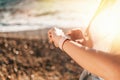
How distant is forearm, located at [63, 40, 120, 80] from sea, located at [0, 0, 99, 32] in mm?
4329

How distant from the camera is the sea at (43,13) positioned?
6.10 m

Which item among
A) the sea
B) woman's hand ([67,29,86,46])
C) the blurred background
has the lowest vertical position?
the sea

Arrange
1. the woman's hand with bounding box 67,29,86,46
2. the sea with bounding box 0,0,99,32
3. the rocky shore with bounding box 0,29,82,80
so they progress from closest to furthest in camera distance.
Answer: the woman's hand with bounding box 67,29,86,46
the rocky shore with bounding box 0,29,82,80
the sea with bounding box 0,0,99,32

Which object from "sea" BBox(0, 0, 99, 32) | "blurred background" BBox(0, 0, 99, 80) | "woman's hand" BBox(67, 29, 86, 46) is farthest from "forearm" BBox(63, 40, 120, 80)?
"sea" BBox(0, 0, 99, 32)

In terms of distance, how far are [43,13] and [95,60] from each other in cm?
669

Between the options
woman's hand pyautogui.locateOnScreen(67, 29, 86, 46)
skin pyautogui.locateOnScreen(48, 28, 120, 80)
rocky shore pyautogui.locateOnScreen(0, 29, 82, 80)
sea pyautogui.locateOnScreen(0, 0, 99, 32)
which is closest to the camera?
skin pyautogui.locateOnScreen(48, 28, 120, 80)

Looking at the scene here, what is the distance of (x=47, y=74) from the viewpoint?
3.74 meters

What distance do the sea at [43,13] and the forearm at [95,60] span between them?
14.2 ft

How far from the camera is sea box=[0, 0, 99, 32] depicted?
610 centimetres

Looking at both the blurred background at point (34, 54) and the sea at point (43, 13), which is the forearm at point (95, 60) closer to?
the blurred background at point (34, 54)

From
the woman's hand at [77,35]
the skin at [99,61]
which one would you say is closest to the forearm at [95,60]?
the skin at [99,61]

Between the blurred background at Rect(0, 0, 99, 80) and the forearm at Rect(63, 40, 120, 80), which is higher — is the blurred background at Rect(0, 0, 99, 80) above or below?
below

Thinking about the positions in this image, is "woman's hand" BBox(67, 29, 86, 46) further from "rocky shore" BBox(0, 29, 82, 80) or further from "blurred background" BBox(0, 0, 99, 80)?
"rocky shore" BBox(0, 29, 82, 80)

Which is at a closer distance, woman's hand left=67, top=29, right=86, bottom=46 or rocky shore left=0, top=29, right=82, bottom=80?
woman's hand left=67, top=29, right=86, bottom=46
